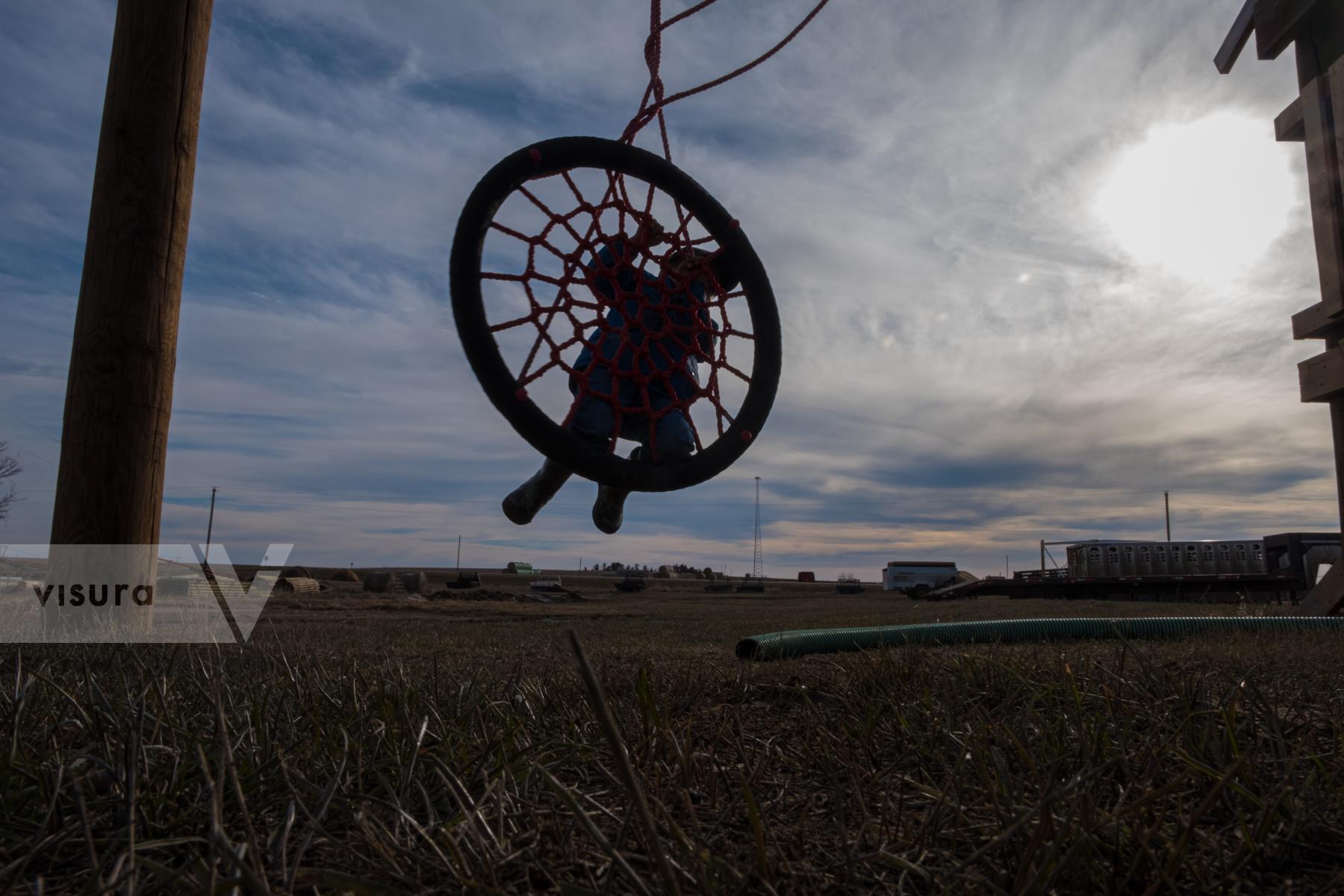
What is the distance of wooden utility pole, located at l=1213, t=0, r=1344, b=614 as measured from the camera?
6.45 m

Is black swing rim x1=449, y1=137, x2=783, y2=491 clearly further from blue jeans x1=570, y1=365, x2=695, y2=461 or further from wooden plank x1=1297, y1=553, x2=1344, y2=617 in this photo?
wooden plank x1=1297, y1=553, x2=1344, y2=617

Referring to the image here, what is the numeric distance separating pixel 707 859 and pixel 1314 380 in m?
7.62

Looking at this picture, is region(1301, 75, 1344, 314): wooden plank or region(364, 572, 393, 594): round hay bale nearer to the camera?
region(1301, 75, 1344, 314): wooden plank

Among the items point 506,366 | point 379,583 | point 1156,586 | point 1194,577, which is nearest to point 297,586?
point 379,583

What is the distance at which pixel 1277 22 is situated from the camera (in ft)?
23.7

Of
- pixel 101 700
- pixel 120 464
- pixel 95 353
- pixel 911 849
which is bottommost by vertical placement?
pixel 911 849

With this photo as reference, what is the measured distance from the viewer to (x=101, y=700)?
6.43 feet

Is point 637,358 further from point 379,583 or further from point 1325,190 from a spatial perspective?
point 379,583

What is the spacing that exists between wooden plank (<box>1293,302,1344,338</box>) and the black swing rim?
550cm

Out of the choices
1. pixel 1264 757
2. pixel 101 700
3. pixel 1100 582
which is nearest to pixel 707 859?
pixel 1264 757

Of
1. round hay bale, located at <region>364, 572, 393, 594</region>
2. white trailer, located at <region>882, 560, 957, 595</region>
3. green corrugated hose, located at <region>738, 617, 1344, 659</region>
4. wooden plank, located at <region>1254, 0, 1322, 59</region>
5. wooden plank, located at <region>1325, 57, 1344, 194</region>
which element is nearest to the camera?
green corrugated hose, located at <region>738, 617, 1344, 659</region>

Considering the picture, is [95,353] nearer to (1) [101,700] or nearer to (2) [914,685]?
(1) [101,700]

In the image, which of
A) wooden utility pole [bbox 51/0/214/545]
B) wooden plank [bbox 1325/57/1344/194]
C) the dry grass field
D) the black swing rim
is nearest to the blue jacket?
the black swing rim

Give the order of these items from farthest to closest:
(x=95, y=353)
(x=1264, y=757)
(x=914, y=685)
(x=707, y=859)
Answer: (x=95, y=353) → (x=914, y=685) → (x=1264, y=757) → (x=707, y=859)
